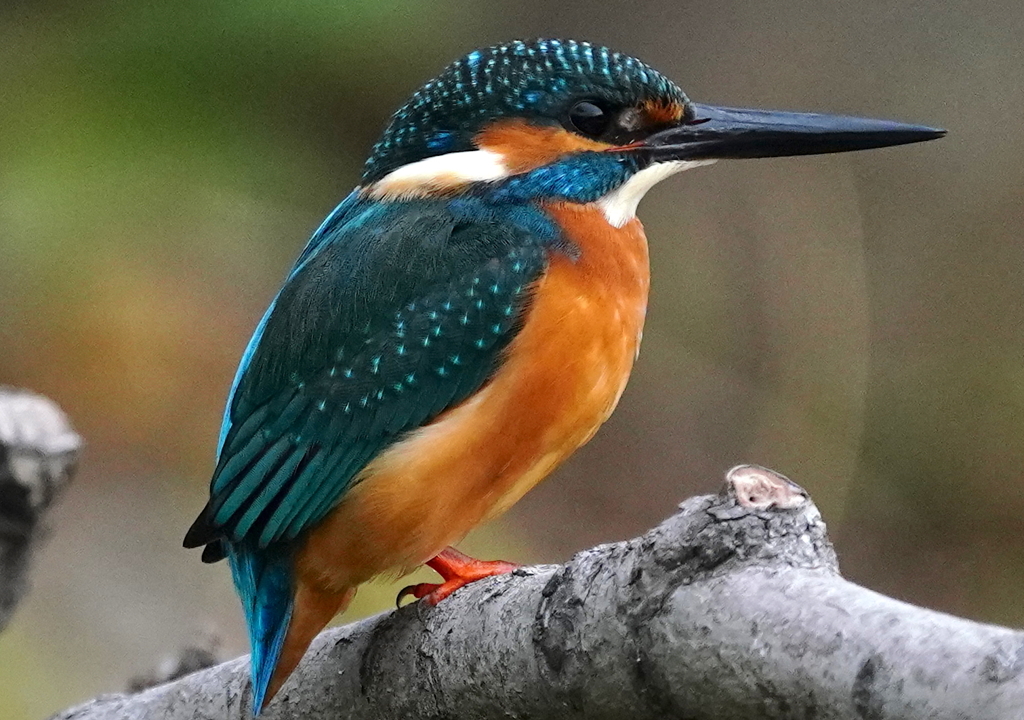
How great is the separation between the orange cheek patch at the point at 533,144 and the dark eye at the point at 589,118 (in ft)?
0.05

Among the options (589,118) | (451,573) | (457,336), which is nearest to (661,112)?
(589,118)

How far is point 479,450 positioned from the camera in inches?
71.1

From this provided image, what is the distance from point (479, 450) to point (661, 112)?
593 mm

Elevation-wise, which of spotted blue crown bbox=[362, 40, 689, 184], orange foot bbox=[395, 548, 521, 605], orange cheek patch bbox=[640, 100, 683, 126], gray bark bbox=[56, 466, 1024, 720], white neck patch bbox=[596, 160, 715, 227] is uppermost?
spotted blue crown bbox=[362, 40, 689, 184]

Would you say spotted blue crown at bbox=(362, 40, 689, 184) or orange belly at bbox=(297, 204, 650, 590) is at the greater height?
spotted blue crown at bbox=(362, 40, 689, 184)

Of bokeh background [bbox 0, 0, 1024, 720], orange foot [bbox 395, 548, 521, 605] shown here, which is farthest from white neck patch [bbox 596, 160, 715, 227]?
bokeh background [bbox 0, 0, 1024, 720]

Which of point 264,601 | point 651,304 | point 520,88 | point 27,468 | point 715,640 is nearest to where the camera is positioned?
point 715,640

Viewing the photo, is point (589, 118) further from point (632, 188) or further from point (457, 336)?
point (457, 336)

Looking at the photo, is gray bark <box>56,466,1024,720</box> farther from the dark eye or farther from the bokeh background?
the bokeh background

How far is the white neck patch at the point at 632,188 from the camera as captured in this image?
2.02 metres

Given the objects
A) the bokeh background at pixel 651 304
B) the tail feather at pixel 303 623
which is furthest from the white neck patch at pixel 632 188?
the bokeh background at pixel 651 304

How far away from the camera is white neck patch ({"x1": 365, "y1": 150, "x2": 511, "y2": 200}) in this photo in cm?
201

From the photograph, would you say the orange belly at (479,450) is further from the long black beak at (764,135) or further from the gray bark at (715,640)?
the long black beak at (764,135)

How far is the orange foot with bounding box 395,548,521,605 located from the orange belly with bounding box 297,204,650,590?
0.18ft
